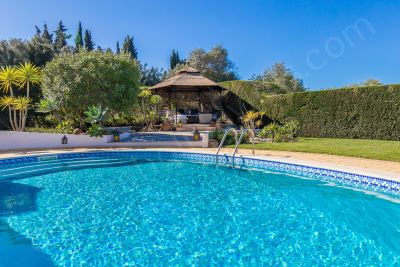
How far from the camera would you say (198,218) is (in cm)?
610

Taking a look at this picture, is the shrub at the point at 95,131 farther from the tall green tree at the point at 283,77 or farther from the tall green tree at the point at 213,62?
the tall green tree at the point at 213,62

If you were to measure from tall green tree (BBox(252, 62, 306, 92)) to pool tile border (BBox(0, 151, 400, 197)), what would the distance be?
874 inches

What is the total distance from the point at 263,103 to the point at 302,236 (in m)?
16.2

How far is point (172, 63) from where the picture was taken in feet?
154

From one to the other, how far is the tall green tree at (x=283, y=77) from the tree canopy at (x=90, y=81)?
65.2 feet

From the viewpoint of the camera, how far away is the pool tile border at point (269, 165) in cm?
736

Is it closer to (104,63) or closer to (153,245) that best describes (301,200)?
(153,245)

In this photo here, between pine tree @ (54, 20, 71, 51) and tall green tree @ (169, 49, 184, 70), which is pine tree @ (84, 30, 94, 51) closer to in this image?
pine tree @ (54, 20, 71, 51)

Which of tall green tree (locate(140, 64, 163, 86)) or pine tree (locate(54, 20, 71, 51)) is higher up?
pine tree (locate(54, 20, 71, 51))

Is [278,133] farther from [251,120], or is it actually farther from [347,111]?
[347,111]

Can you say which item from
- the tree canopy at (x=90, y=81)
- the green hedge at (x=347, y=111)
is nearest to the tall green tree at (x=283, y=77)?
the green hedge at (x=347, y=111)

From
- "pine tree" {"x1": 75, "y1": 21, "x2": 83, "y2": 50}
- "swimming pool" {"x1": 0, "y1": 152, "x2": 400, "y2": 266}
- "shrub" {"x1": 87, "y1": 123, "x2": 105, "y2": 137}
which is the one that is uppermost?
"pine tree" {"x1": 75, "y1": 21, "x2": 83, "y2": 50}

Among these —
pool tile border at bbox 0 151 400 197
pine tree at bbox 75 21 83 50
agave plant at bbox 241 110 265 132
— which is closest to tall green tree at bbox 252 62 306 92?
agave plant at bbox 241 110 265 132

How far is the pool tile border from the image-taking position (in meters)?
7.36
